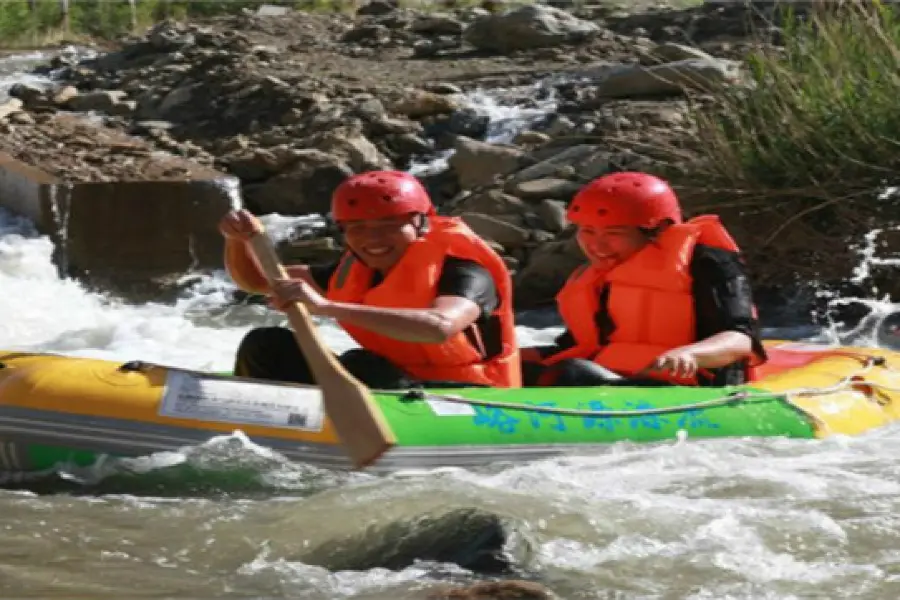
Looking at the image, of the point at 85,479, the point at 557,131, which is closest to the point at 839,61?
the point at 557,131

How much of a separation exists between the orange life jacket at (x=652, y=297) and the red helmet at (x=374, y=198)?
0.92 meters

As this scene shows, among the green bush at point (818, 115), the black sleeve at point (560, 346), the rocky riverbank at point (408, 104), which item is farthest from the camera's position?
the rocky riverbank at point (408, 104)

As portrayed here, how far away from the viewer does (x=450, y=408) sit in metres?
5.23

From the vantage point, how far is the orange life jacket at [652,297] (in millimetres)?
5766

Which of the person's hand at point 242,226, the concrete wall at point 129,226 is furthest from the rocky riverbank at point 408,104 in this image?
the person's hand at point 242,226

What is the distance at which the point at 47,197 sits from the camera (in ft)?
31.4

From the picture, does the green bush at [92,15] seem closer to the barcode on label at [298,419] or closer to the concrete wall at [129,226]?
the concrete wall at [129,226]

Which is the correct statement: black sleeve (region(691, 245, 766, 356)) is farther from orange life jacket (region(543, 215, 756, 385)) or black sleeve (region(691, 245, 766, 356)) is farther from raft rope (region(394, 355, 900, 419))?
raft rope (region(394, 355, 900, 419))

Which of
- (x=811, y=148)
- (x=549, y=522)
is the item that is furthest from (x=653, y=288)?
(x=811, y=148)

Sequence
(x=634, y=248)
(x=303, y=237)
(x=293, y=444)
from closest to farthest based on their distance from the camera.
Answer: (x=293, y=444) → (x=634, y=248) → (x=303, y=237)

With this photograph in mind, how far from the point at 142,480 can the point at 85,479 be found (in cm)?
17

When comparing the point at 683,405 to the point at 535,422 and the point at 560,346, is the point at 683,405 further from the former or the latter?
the point at 560,346

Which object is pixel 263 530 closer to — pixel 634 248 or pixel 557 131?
pixel 634 248

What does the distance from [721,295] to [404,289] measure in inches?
42.8
